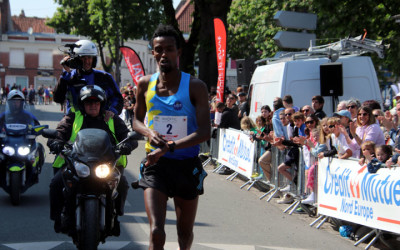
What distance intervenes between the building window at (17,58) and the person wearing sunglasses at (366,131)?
286 ft

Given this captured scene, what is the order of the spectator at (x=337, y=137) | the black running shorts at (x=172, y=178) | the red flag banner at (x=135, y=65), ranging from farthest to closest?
the red flag banner at (x=135, y=65) < the spectator at (x=337, y=137) < the black running shorts at (x=172, y=178)

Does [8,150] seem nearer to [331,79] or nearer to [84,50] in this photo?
[84,50]

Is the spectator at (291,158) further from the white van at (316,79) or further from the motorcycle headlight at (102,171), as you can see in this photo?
the motorcycle headlight at (102,171)

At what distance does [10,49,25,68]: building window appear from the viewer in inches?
3688

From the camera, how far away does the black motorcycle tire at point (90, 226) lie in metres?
5.90

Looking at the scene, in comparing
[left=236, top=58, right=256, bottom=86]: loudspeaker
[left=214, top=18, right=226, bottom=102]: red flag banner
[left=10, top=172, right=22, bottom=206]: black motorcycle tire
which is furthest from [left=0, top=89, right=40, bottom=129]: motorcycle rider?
[left=236, top=58, right=256, bottom=86]: loudspeaker

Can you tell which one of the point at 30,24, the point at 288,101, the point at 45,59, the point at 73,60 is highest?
the point at 30,24

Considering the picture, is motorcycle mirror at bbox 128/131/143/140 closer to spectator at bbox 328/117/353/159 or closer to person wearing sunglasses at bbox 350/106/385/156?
spectator at bbox 328/117/353/159

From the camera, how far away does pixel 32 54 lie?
9612 cm

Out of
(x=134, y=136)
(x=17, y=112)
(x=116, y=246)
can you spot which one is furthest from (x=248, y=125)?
(x=134, y=136)

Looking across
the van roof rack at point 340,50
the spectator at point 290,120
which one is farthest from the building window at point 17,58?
the spectator at point 290,120

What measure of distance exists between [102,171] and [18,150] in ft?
14.8

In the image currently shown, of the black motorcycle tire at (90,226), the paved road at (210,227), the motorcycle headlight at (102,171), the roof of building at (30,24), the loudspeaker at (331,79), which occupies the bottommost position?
the paved road at (210,227)

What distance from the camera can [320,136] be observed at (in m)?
10.4
